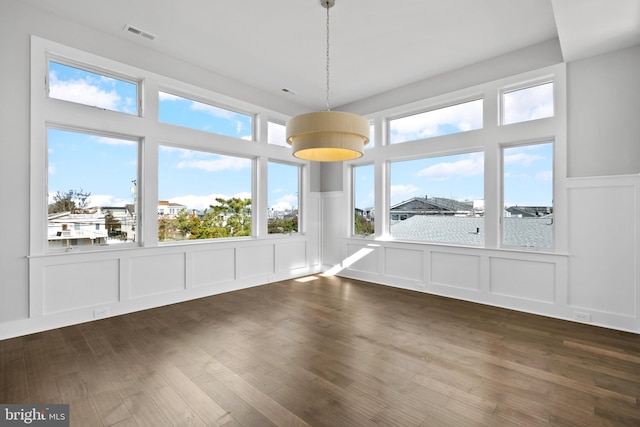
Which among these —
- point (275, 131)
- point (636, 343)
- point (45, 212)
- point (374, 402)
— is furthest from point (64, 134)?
point (636, 343)

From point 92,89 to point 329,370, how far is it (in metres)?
4.32

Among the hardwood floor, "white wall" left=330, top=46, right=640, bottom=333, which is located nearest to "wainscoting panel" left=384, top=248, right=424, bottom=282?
"white wall" left=330, top=46, right=640, bottom=333

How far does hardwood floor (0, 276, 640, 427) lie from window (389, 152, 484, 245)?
1.40 m

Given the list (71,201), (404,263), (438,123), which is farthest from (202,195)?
(438,123)

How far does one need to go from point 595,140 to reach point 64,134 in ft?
21.1

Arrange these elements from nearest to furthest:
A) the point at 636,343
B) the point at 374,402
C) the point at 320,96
Answer: the point at 374,402 → the point at 636,343 → the point at 320,96

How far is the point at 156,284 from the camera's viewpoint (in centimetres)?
433

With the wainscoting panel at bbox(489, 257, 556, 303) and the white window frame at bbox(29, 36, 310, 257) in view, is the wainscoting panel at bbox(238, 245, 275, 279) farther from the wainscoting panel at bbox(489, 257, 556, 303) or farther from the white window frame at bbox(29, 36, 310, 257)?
the wainscoting panel at bbox(489, 257, 556, 303)

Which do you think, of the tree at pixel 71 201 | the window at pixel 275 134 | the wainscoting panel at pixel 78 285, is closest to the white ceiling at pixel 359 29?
the window at pixel 275 134

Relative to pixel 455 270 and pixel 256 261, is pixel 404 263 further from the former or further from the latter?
pixel 256 261

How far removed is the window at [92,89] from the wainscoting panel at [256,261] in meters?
2.73

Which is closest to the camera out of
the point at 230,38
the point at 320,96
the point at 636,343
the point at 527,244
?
the point at 636,343

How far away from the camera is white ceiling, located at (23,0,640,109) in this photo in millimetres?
3252

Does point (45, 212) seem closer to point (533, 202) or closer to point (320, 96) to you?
point (320, 96)
